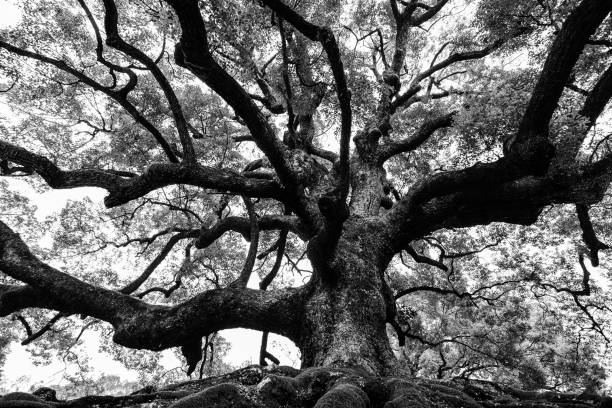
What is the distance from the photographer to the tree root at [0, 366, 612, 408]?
200 centimetres

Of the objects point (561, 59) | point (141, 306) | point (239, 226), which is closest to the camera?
point (561, 59)

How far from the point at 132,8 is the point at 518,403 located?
10.4 m

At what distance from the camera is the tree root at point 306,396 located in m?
2.00

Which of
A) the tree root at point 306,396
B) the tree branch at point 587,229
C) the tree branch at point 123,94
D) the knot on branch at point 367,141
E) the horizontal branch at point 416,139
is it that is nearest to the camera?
the tree root at point 306,396

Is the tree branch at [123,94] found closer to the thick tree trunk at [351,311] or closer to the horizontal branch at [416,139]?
the thick tree trunk at [351,311]

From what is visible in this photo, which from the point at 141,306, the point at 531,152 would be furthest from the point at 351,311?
the point at 531,152

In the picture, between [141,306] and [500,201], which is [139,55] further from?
[500,201]

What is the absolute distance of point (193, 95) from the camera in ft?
31.7

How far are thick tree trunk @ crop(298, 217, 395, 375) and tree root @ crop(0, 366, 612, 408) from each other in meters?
0.99

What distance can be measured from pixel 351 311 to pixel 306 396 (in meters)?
2.14

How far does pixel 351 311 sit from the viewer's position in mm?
4484

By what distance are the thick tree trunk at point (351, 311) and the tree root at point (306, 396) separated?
3.25ft

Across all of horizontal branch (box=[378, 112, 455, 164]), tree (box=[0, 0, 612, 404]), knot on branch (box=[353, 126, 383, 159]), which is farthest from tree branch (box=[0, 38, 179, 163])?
horizontal branch (box=[378, 112, 455, 164])

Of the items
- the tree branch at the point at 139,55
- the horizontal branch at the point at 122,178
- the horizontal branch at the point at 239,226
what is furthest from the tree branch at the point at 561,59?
the tree branch at the point at 139,55
